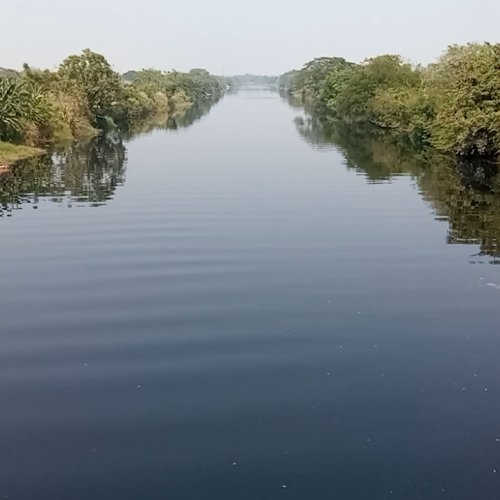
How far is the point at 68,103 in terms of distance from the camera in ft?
194

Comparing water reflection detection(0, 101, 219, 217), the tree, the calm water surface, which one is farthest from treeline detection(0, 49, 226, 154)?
the calm water surface

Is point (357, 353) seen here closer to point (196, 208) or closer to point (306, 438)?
point (306, 438)

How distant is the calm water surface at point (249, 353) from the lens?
7.58 meters

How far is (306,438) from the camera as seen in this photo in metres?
8.25

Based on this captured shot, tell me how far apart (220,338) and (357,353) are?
91.8 inches

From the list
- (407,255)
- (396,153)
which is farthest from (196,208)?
(396,153)

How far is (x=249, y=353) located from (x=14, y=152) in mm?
35445

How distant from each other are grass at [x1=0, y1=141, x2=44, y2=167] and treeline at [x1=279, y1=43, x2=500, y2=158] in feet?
86.2

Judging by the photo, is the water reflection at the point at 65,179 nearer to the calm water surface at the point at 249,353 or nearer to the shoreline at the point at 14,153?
the shoreline at the point at 14,153

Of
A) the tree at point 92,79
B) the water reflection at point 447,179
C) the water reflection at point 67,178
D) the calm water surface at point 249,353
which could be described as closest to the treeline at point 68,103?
the tree at point 92,79

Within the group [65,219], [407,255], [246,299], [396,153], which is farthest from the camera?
[396,153]

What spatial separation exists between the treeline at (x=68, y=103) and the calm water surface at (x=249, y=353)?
74.9ft

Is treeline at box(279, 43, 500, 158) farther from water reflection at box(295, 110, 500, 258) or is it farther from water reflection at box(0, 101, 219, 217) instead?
water reflection at box(0, 101, 219, 217)

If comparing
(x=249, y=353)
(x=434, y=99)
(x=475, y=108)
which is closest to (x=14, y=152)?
(x=475, y=108)
